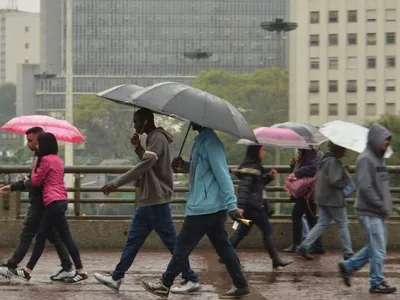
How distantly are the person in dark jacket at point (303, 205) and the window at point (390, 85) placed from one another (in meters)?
125

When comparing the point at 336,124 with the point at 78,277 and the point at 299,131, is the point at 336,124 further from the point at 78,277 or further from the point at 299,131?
the point at 78,277

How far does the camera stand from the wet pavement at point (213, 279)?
10.4 meters

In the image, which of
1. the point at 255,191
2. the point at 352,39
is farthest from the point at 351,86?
the point at 255,191

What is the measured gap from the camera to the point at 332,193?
40.7 ft

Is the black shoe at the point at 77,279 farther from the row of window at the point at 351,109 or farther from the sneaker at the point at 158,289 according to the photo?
the row of window at the point at 351,109

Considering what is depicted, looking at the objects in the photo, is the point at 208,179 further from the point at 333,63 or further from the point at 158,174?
the point at 333,63

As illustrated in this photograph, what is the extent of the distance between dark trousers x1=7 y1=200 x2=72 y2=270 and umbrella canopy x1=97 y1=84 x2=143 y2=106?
1.42 meters

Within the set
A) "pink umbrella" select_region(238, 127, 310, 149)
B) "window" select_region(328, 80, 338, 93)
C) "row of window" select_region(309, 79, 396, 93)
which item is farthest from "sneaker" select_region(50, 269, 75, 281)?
"window" select_region(328, 80, 338, 93)

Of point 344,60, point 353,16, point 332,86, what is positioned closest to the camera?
point 353,16

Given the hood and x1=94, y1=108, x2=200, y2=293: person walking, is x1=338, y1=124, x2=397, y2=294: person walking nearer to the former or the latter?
the hood

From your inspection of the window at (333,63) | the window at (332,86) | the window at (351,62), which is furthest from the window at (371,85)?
the window at (333,63)

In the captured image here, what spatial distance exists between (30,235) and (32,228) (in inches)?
3.2

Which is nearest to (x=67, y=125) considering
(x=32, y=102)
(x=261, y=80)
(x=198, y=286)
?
(x=198, y=286)

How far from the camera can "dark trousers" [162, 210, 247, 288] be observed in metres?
9.79
